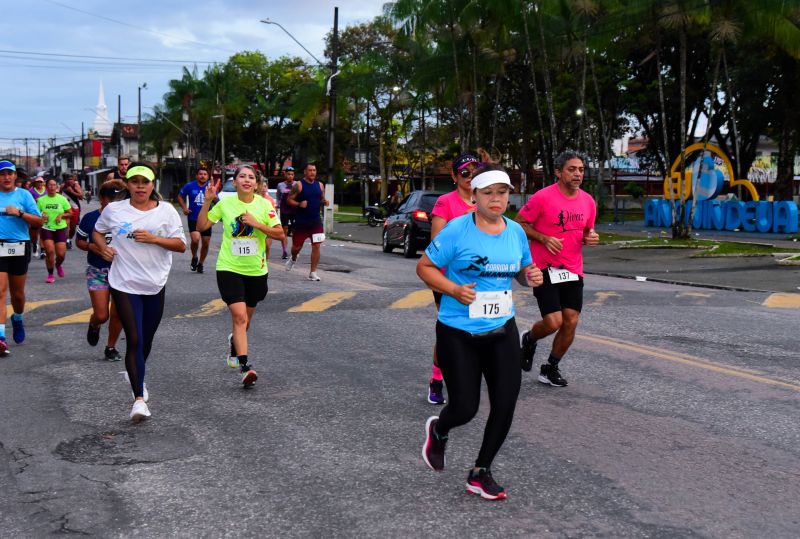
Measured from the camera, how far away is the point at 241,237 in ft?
24.3

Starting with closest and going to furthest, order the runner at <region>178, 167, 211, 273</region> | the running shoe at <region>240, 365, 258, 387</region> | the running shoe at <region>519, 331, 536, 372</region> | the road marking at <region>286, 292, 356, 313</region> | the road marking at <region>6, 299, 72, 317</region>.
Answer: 1. the running shoe at <region>240, 365, 258, 387</region>
2. the running shoe at <region>519, 331, 536, 372</region>
3. the road marking at <region>6, 299, 72, 317</region>
4. the road marking at <region>286, 292, 356, 313</region>
5. the runner at <region>178, 167, 211, 273</region>

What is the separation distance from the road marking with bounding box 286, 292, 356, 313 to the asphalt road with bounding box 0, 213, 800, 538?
4.90 feet

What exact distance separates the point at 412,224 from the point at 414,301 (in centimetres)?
899

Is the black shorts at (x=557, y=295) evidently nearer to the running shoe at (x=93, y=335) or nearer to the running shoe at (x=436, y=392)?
the running shoe at (x=436, y=392)

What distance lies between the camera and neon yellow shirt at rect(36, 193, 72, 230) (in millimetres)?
16062

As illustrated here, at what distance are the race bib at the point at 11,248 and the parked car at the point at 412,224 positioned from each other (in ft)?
40.6

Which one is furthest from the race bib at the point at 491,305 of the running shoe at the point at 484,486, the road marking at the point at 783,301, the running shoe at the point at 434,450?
the road marking at the point at 783,301

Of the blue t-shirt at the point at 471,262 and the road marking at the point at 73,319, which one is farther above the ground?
the blue t-shirt at the point at 471,262

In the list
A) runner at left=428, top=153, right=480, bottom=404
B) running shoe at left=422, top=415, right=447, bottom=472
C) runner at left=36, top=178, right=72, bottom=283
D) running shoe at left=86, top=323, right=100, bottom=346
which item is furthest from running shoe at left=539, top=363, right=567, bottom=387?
runner at left=36, top=178, right=72, bottom=283

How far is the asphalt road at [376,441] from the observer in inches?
172

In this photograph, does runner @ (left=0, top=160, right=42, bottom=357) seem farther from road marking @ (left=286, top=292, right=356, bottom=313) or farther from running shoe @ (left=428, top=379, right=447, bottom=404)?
running shoe @ (left=428, top=379, right=447, bottom=404)

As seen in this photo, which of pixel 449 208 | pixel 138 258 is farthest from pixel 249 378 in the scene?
pixel 449 208

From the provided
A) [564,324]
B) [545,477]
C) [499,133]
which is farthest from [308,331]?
[499,133]

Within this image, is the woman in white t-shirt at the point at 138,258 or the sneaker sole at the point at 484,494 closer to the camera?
the sneaker sole at the point at 484,494
